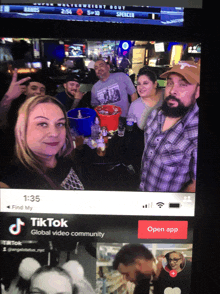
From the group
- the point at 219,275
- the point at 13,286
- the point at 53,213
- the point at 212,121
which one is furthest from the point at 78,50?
the point at 219,275

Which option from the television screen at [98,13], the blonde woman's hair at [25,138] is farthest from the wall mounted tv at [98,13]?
the blonde woman's hair at [25,138]

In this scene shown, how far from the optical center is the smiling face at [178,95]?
64.9 inches

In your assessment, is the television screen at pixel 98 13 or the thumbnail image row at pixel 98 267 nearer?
the television screen at pixel 98 13

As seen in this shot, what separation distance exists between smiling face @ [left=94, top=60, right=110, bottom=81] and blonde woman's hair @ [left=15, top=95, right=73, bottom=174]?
1.01 ft

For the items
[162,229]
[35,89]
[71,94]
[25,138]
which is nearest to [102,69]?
[71,94]

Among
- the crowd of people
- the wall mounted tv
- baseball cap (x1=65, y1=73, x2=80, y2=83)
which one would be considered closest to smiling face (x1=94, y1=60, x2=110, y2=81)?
the crowd of people

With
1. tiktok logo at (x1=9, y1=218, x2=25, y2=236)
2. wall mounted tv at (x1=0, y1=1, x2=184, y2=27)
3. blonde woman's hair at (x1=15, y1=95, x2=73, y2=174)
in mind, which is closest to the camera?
wall mounted tv at (x1=0, y1=1, x2=184, y2=27)

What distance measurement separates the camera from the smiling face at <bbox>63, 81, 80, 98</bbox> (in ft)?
5.42

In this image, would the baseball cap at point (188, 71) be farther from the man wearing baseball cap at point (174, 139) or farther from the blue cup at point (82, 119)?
the blue cup at point (82, 119)

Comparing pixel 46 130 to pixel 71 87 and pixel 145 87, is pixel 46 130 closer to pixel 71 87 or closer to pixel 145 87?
pixel 71 87

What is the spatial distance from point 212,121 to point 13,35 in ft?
4.43

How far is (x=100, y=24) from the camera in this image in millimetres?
1598

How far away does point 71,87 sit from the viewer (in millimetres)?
1659

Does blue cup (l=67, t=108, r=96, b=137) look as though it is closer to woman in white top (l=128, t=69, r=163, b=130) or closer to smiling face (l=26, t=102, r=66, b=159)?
smiling face (l=26, t=102, r=66, b=159)
